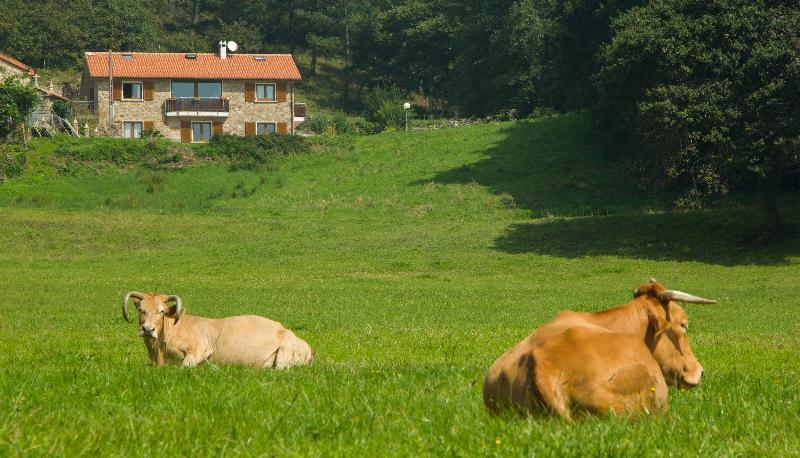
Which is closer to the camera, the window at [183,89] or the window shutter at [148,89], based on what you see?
the window shutter at [148,89]

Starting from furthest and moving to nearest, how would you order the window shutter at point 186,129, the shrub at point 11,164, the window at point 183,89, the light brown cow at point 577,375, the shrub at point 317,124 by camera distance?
1. the shrub at point 317,124
2. the window shutter at point 186,129
3. the window at point 183,89
4. the shrub at point 11,164
5. the light brown cow at point 577,375

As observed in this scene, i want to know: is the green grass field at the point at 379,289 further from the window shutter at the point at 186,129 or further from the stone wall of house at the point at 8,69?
the window shutter at the point at 186,129

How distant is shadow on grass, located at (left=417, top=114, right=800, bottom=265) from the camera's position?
44094 millimetres

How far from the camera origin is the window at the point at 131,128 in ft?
306

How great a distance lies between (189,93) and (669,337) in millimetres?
87120

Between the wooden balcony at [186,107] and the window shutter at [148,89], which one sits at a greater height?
the window shutter at [148,89]

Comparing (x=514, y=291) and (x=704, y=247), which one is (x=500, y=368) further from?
(x=704, y=247)

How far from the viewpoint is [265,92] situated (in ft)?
314

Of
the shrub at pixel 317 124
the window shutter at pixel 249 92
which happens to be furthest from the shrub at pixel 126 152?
the shrub at pixel 317 124

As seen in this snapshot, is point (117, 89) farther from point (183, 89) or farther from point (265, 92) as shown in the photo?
point (265, 92)

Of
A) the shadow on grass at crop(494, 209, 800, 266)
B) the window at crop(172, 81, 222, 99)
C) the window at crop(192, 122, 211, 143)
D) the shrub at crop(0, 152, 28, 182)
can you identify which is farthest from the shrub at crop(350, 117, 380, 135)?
the shadow on grass at crop(494, 209, 800, 266)

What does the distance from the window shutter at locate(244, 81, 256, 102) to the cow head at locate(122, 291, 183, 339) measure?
80.5 m

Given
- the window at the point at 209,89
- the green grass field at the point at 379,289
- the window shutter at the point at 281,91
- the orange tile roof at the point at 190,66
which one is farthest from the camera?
the window shutter at the point at 281,91

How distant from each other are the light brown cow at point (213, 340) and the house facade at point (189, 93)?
7777cm
